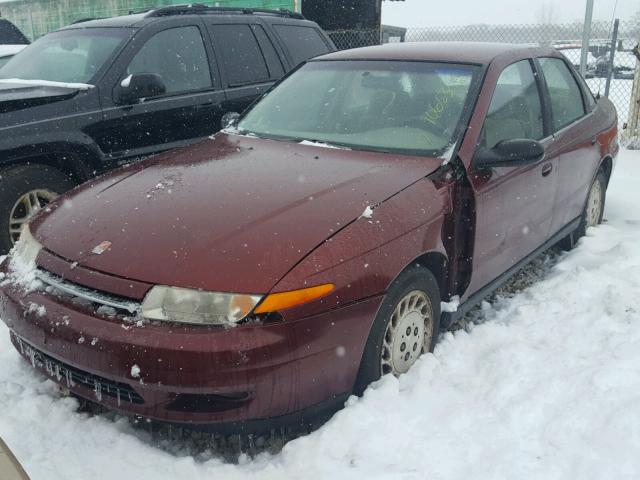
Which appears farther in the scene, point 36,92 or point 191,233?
point 36,92

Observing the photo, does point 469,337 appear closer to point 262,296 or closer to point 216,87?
point 262,296

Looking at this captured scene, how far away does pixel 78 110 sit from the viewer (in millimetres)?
4531

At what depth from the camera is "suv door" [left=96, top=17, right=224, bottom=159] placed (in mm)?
4750

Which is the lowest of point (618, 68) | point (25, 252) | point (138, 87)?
point (618, 68)

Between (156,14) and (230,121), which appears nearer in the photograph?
(230,121)

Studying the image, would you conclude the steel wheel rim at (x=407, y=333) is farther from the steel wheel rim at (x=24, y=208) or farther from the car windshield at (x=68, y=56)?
the car windshield at (x=68, y=56)

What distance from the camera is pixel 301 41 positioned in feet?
20.6

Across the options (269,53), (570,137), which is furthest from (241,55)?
(570,137)

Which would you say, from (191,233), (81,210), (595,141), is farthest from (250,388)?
(595,141)

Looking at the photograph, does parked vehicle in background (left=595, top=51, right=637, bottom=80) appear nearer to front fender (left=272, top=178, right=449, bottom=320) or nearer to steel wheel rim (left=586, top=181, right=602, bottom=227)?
steel wheel rim (left=586, top=181, right=602, bottom=227)

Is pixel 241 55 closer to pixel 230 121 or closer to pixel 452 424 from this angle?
pixel 230 121

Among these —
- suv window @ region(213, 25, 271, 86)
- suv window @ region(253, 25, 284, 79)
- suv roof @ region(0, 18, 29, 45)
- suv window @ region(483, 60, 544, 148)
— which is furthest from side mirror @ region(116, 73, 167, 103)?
suv roof @ region(0, 18, 29, 45)

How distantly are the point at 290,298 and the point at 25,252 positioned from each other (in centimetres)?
135

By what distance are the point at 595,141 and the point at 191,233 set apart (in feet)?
11.2
